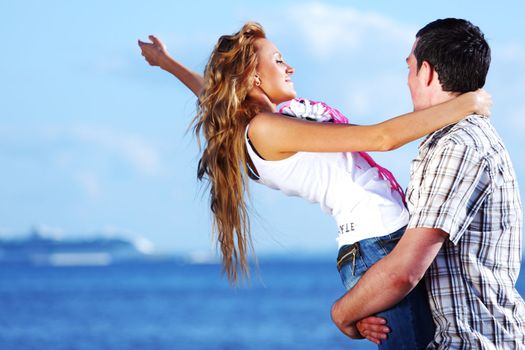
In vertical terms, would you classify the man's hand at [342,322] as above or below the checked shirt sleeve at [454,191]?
below

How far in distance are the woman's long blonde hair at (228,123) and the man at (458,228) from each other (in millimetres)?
641

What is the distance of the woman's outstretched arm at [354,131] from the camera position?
2582mm

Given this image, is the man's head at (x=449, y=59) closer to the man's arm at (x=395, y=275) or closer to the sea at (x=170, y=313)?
the man's arm at (x=395, y=275)

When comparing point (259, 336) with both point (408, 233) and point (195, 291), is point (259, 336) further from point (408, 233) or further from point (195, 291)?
point (408, 233)

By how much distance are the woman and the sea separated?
9509 millimetres

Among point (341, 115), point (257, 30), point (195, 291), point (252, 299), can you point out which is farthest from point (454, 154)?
point (195, 291)

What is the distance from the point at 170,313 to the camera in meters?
33.5

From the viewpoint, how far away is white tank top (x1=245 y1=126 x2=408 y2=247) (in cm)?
274

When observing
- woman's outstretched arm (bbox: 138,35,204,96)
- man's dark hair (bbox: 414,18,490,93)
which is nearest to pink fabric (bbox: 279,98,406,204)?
man's dark hair (bbox: 414,18,490,93)

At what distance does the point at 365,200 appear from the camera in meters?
2.77

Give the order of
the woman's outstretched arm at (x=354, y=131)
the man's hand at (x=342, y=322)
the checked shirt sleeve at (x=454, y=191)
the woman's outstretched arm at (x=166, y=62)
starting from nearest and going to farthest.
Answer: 1. the checked shirt sleeve at (x=454, y=191)
2. the woman's outstretched arm at (x=354, y=131)
3. the man's hand at (x=342, y=322)
4. the woman's outstretched arm at (x=166, y=62)

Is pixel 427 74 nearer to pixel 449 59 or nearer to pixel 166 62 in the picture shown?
pixel 449 59

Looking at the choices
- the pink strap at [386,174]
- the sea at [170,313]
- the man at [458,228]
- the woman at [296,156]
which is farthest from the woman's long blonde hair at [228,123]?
the sea at [170,313]

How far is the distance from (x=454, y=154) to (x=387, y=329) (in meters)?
0.51
